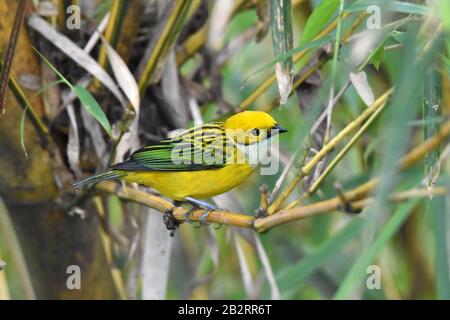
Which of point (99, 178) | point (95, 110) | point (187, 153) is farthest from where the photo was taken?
point (187, 153)

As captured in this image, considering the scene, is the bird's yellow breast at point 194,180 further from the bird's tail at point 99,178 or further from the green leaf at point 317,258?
the green leaf at point 317,258

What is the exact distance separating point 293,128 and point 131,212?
0.77 m

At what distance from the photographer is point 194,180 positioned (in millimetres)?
2178

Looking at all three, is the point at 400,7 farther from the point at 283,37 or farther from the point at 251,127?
the point at 251,127

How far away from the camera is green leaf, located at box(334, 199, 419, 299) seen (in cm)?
138

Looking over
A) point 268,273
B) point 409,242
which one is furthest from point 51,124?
point 409,242

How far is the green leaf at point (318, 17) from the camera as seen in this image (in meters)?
1.75

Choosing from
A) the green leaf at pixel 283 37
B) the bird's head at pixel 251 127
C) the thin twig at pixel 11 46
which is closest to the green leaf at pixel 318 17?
the green leaf at pixel 283 37

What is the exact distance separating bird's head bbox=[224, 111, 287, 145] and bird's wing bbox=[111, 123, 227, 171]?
0.04 metres

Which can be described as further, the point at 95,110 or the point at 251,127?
the point at 251,127

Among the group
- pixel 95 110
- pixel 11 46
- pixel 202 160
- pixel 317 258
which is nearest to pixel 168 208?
pixel 95 110

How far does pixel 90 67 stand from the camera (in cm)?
210

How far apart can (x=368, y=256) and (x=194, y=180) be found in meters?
0.84

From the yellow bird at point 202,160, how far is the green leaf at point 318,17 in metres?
0.37
